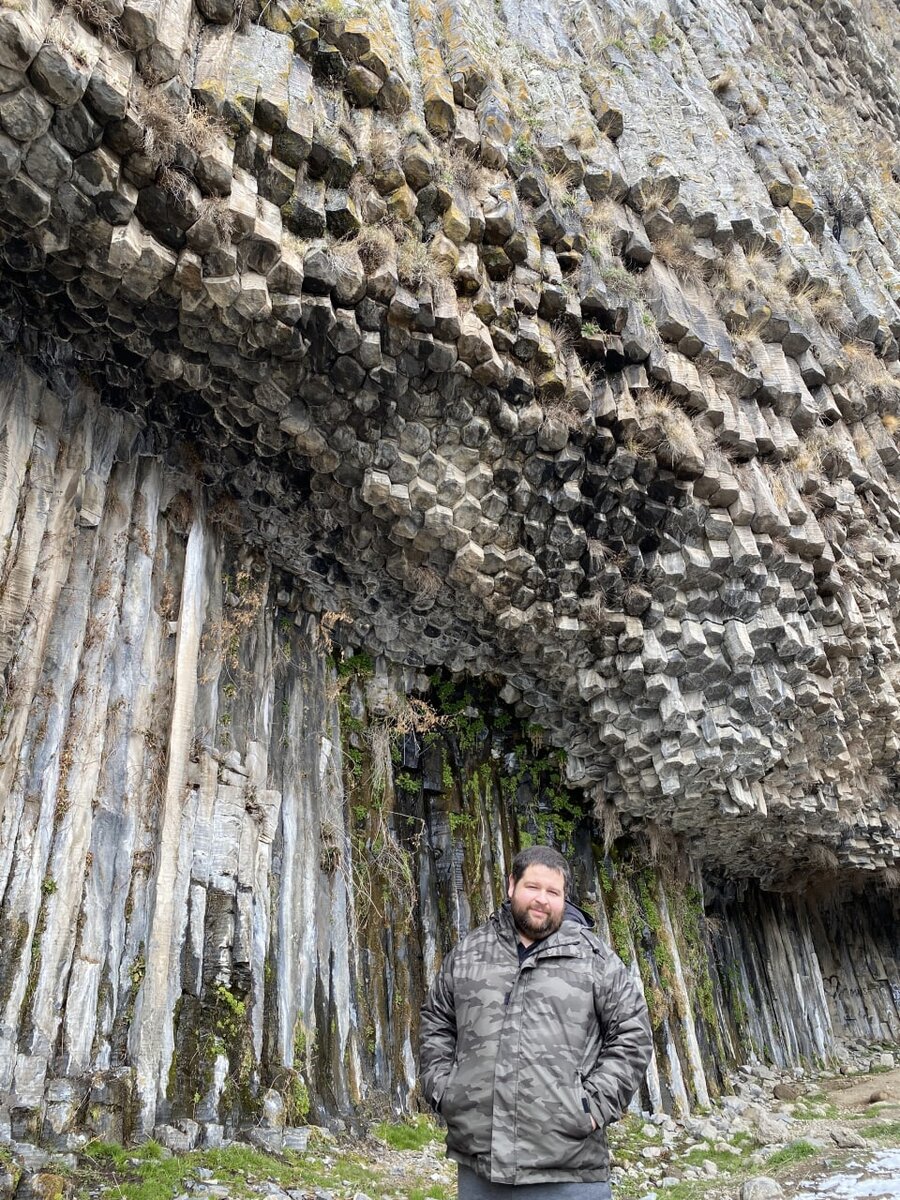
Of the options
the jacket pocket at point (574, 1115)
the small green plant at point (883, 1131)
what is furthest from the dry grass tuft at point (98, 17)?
the small green plant at point (883, 1131)

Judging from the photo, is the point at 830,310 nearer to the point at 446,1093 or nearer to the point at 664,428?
the point at 664,428

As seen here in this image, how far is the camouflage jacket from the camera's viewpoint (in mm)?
3590

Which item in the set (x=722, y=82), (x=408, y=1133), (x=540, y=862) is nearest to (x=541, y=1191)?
(x=540, y=862)

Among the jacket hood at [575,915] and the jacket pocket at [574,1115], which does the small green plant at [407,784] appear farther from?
the jacket pocket at [574,1115]

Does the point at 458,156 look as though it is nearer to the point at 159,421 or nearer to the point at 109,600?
the point at 159,421

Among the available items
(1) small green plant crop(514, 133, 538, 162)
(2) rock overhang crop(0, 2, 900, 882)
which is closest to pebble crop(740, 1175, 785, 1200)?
(2) rock overhang crop(0, 2, 900, 882)

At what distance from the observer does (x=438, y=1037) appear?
4016mm

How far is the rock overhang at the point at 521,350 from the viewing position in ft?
18.2

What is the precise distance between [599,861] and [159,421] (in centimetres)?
767

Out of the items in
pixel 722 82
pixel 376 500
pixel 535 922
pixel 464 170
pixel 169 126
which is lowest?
pixel 535 922

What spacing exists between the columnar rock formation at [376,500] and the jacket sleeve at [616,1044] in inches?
134

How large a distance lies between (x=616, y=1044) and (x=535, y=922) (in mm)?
596

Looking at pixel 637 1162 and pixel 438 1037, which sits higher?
pixel 438 1037

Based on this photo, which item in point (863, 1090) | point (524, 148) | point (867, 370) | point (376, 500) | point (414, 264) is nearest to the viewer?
point (414, 264)
